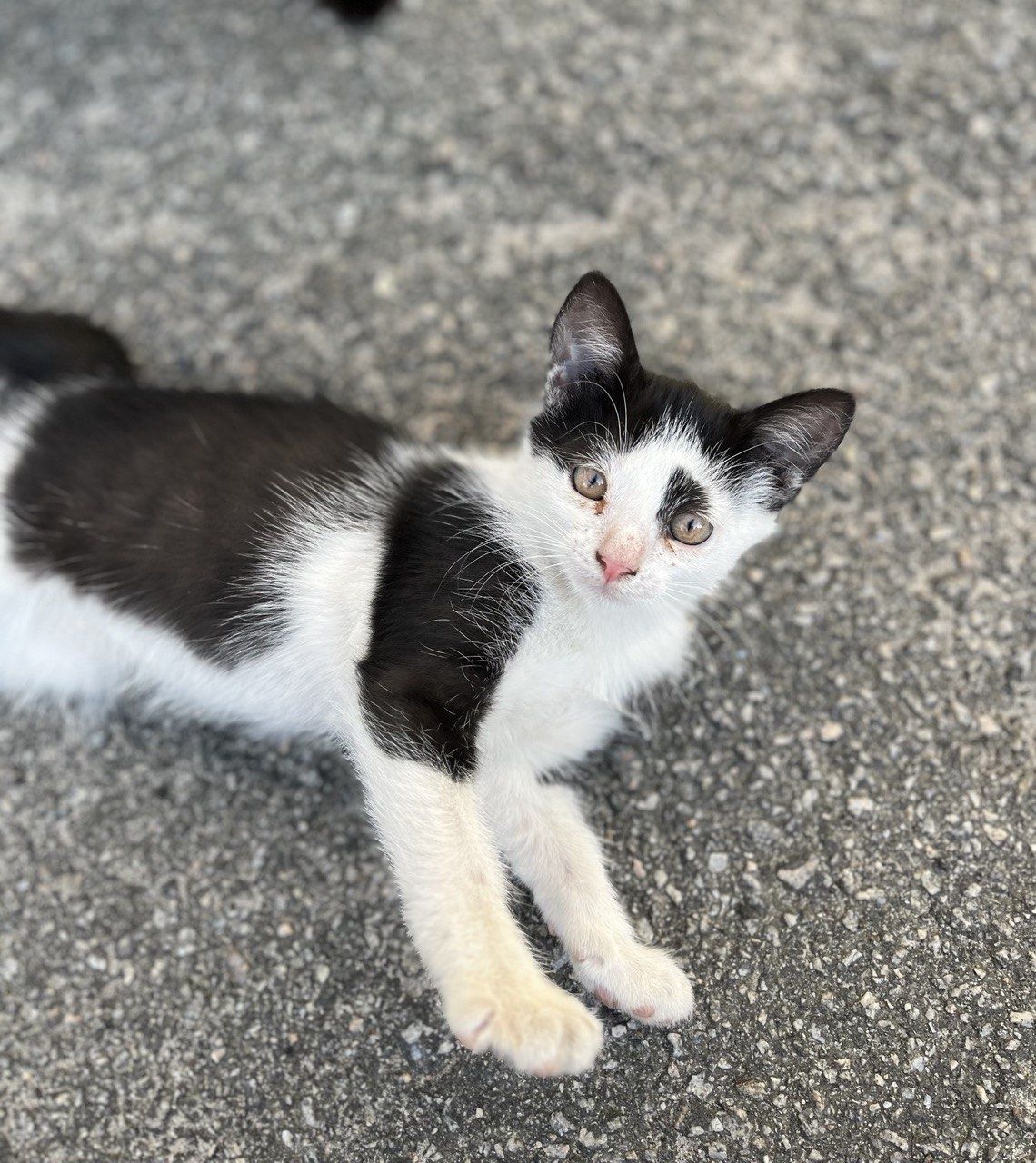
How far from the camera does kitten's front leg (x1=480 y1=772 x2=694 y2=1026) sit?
1.65 m

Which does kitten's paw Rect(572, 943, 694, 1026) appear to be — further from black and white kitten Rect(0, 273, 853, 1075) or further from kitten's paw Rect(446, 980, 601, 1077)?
kitten's paw Rect(446, 980, 601, 1077)

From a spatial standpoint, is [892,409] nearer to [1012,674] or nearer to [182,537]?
[1012,674]

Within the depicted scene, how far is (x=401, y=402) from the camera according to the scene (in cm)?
237

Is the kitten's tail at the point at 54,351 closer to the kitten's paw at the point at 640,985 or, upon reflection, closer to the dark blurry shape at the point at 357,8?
the dark blurry shape at the point at 357,8

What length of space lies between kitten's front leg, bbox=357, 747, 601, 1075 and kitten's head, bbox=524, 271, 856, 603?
0.42 meters

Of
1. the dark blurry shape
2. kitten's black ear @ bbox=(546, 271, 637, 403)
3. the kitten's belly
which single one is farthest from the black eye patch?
the dark blurry shape

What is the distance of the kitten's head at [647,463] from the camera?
156 cm

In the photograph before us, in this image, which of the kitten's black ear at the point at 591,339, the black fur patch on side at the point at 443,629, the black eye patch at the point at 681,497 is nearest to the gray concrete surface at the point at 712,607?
the black fur patch on side at the point at 443,629

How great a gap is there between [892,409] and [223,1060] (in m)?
1.95

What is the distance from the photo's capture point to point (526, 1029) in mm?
1397

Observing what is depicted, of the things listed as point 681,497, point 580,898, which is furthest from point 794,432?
point 580,898

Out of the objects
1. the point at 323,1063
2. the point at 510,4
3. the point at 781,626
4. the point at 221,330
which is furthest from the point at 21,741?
the point at 510,4

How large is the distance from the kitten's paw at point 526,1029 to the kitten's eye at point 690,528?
729 millimetres

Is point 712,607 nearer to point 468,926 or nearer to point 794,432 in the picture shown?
point 794,432
